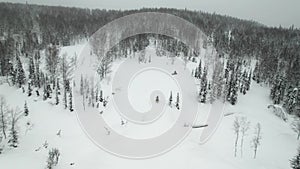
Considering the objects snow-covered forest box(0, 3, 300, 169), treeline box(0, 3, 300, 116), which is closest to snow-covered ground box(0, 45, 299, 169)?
snow-covered forest box(0, 3, 300, 169)

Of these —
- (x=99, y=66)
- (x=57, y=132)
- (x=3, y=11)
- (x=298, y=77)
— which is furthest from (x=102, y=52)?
(x=3, y=11)

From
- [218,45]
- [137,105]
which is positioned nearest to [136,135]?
[137,105]

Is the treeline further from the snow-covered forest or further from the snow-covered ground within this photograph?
the snow-covered ground

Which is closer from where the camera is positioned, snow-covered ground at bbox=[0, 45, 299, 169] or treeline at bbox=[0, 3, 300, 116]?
snow-covered ground at bbox=[0, 45, 299, 169]

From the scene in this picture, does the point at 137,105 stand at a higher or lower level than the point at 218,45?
lower

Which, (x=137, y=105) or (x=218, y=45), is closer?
(x=137, y=105)

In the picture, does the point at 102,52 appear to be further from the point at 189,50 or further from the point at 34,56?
the point at 189,50

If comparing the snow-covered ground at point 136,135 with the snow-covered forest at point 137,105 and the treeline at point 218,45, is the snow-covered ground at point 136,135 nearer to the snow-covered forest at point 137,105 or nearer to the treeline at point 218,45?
the snow-covered forest at point 137,105

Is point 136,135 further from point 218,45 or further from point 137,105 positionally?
point 218,45
